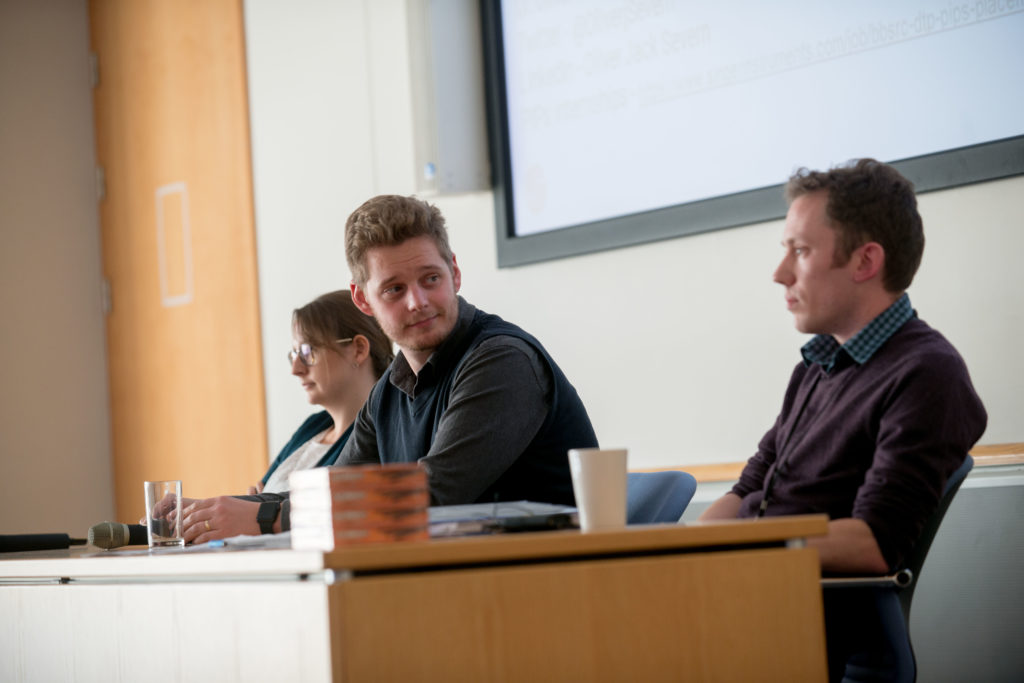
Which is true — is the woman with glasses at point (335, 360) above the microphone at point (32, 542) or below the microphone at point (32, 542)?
above

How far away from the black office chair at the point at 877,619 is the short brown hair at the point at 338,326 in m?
1.63

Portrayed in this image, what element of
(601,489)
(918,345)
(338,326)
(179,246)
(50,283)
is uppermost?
(179,246)

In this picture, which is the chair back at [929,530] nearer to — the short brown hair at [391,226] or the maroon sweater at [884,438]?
the maroon sweater at [884,438]

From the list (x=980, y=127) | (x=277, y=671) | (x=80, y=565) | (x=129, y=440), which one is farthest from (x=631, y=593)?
(x=129, y=440)

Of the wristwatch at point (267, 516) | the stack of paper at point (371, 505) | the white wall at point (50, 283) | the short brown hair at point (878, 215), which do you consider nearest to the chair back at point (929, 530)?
the short brown hair at point (878, 215)

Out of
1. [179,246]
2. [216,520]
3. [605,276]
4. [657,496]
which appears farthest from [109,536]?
[179,246]

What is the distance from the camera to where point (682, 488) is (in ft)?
6.01

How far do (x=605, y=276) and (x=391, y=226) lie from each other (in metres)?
1.43

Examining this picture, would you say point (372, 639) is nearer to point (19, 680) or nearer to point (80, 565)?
point (80, 565)

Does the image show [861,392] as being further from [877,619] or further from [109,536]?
[109,536]

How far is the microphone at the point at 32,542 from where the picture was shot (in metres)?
2.15

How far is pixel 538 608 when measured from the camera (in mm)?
1088

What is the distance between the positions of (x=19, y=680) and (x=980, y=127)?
7.80 feet

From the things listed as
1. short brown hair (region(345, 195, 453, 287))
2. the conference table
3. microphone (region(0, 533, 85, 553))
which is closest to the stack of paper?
the conference table
